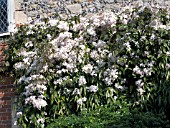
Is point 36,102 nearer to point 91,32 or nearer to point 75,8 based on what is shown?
point 91,32

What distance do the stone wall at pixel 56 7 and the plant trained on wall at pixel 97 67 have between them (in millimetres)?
521

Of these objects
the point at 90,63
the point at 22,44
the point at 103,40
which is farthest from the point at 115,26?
the point at 22,44

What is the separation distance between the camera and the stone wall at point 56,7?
6969 mm

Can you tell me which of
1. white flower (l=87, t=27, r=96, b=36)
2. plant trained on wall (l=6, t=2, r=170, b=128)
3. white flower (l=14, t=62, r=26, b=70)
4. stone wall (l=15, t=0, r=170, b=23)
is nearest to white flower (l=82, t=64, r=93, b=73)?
plant trained on wall (l=6, t=2, r=170, b=128)

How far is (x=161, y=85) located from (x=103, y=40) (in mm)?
1219

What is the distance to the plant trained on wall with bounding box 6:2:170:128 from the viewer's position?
5.73 metres

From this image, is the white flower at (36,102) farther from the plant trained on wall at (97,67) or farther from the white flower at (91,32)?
the white flower at (91,32)

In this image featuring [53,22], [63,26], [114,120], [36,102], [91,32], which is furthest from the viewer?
[53,22]

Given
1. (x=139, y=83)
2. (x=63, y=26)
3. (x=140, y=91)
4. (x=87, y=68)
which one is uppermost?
(x=63, y=26)

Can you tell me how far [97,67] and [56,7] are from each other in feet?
5.73

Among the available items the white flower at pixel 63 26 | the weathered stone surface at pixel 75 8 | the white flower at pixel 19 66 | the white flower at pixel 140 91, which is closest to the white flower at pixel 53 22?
the white flower at pixel 63 26

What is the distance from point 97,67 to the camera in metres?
5.96

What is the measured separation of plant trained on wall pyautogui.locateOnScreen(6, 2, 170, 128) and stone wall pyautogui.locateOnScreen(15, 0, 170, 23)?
521mm

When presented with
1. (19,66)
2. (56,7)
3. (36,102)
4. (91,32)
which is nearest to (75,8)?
(56,7)
